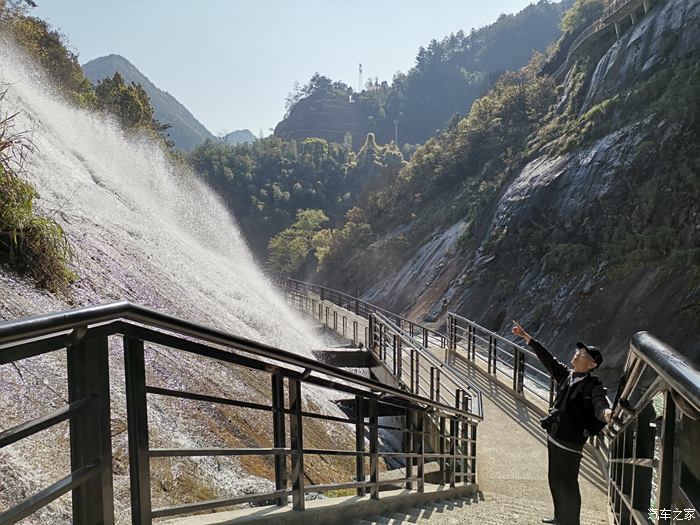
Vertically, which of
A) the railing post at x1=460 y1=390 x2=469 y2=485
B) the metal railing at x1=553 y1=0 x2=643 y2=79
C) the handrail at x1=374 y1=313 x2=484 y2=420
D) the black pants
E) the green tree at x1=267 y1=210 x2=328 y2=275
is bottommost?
the green tree at x1=267 y1=210 x2=328 y2=275

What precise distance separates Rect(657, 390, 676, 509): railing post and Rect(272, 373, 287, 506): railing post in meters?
1.48

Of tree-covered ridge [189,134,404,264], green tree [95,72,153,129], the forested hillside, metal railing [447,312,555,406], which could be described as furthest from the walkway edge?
tree-covered ridge [189,134,404,264]

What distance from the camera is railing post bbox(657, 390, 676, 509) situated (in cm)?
162

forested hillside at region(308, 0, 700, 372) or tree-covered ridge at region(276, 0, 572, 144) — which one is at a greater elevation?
tree-covered ridge at region(276, 0, 572, 144)

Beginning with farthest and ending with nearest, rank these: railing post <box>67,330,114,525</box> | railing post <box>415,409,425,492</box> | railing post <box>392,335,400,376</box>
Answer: railing post <box>392,335,400,376</box>
railing post <box>415,409,425,492</box>
railing post <box>67,330,114,525</box>

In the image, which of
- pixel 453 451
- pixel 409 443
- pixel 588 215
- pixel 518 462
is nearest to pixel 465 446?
pixel 518 462

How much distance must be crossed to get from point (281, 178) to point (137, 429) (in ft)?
321

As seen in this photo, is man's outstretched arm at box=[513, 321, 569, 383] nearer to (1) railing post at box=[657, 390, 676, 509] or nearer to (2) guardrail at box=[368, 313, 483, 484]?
(2) guardrail at box=[368, 313, 483, 484]

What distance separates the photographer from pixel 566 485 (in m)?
3.66

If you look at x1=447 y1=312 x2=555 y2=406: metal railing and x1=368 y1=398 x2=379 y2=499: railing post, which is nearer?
x1=368 y1=398 x2=379 y2=499: railing post

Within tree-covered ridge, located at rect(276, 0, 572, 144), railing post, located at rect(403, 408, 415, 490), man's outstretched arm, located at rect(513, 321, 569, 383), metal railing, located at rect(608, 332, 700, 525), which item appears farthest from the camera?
tree-covered ridge, located at rect(276, 0, 572, 144)

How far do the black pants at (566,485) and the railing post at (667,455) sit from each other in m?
2.09

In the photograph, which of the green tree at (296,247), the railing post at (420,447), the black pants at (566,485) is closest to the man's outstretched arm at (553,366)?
the black pants at (566,485)

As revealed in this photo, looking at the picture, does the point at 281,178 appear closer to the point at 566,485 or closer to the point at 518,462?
the point at 518,462
